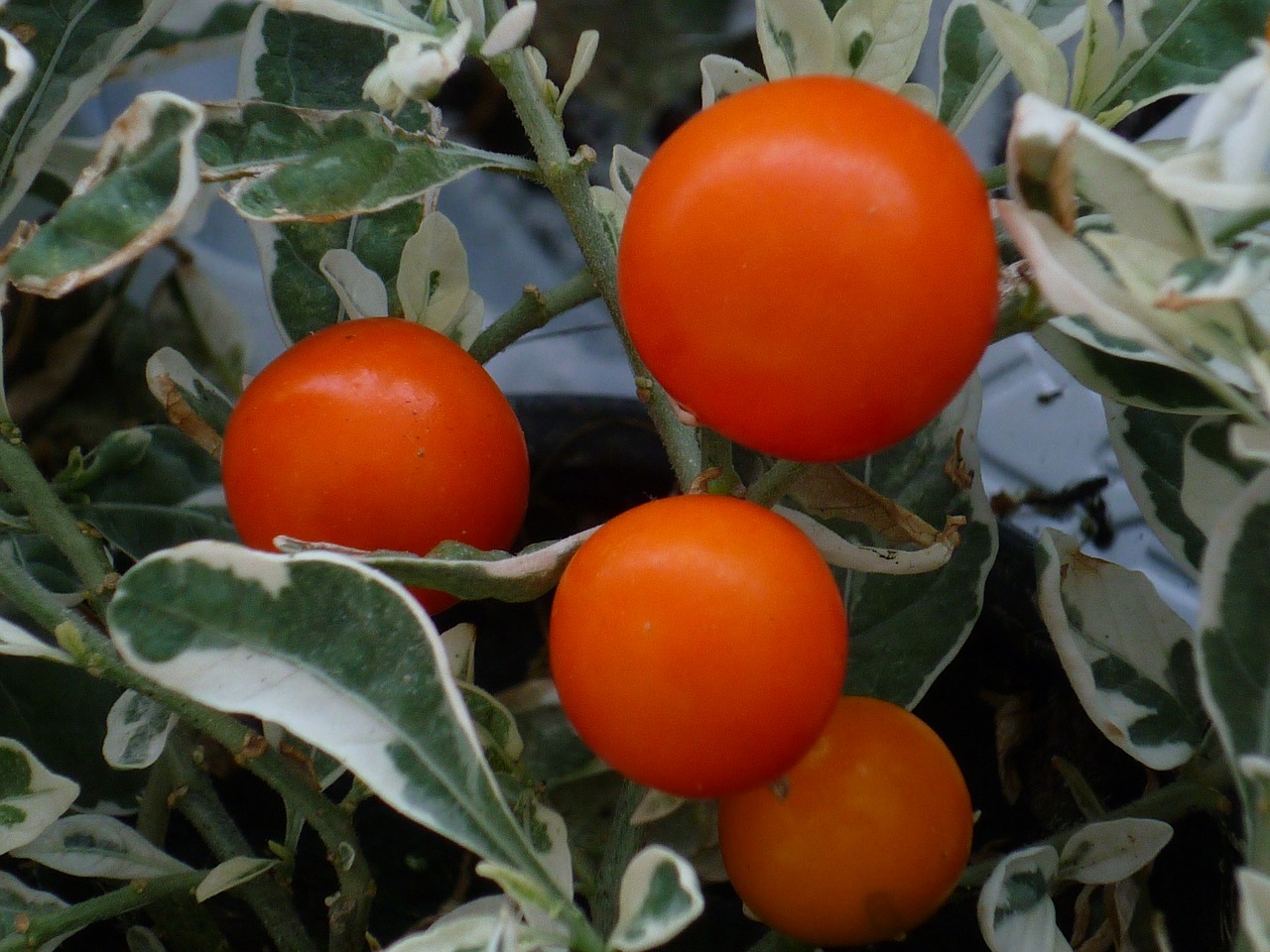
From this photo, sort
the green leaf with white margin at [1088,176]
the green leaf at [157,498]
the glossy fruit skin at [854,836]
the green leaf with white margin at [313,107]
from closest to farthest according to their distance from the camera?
the green leaf with white margin at [1088,176] → the glossy fruit skin at [854,836] → the green leaf with white margin at [313,107] → the green leaf at [157,498]

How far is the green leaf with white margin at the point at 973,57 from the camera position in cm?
40

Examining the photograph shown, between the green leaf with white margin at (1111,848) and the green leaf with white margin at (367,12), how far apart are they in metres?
0.34

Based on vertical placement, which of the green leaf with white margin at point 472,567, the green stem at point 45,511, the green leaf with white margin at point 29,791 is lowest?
the green leaf with white margin at point 29,791

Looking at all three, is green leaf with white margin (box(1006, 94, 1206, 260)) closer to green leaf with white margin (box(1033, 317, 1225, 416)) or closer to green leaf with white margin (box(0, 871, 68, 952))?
green leaf with white margin (box(1033, 317, 1225, 416))

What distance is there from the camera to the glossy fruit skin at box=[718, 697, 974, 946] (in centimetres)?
35

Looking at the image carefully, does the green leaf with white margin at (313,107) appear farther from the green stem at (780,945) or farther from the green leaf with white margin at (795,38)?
the green stem at (780,945)

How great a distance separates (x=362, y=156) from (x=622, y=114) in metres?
0.66

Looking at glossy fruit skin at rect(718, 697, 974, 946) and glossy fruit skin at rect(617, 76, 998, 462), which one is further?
glossy fruit skin at rect(718, 697, 974, 946)

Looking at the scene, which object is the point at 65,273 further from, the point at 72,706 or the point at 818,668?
the point at 72,706

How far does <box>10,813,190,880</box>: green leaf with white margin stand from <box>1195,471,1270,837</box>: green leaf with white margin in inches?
14.1

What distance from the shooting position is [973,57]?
405mm

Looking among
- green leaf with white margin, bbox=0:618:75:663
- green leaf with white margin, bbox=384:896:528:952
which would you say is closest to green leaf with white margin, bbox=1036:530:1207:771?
green leaf with white margin, bbox=384:896:528:952

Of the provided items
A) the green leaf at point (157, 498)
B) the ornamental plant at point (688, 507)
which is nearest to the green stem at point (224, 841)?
the ornamental plant at point (688, 507)

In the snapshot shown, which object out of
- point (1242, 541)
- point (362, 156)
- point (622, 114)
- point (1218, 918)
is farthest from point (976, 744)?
point (622, 114)
